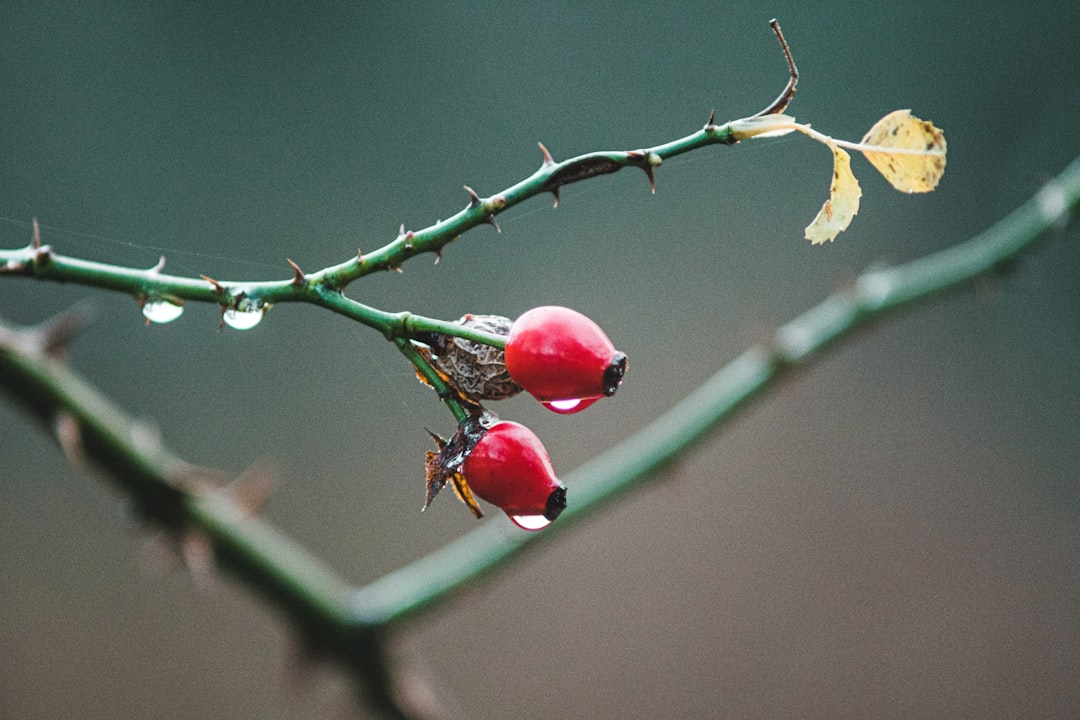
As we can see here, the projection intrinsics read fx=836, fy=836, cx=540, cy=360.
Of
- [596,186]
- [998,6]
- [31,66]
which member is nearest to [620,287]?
[596,186]

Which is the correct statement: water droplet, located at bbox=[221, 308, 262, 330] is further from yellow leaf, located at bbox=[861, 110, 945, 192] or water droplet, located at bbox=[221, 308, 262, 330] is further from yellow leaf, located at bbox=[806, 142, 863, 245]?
yellow leaf, located at bbox=[861, 110, 945, 192]

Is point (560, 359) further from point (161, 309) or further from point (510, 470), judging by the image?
point (161, 309)

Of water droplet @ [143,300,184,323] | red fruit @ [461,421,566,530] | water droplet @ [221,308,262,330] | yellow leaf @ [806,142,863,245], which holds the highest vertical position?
water droplet @ [143,300,184,323]

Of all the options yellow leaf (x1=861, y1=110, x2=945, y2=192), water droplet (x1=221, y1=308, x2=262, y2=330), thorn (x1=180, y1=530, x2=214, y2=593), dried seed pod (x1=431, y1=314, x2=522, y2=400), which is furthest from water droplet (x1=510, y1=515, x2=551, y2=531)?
yellow leaf (x1=861, y1=110, x2=945, y2=192)

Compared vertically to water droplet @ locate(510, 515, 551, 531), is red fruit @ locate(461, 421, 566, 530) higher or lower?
higher

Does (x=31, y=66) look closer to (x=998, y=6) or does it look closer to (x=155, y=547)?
(x=155, y=547)
